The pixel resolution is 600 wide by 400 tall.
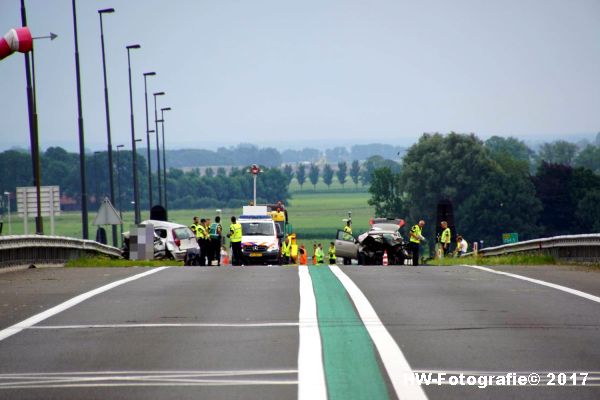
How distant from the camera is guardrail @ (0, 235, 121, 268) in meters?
28.8

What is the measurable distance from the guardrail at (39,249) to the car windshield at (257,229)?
40.1ft

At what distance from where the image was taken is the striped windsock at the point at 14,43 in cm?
2075

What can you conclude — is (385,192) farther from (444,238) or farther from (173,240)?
(444,238)

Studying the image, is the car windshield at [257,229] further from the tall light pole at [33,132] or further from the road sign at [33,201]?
the tall light pole at [33,132]

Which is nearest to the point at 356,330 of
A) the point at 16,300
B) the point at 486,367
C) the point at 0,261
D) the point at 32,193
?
the point at 486,367

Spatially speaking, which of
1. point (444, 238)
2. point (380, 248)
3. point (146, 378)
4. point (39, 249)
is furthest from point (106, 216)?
point (146, 378)

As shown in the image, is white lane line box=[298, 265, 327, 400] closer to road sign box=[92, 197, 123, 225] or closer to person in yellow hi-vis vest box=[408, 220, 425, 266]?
person in yellow hi-vis vest box=[408, 220, 425, 266]

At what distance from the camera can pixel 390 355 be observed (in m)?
12.8

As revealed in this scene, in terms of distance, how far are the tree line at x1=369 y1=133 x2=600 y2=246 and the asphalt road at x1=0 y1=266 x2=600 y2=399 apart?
138 m

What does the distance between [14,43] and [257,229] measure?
3455 cm

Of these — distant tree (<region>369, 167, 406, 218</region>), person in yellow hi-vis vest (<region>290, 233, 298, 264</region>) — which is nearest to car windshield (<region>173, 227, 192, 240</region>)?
person in yellow hi-vis vest (<region>290, 233, 298, 264</region>)

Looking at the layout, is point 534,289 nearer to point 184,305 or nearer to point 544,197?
point 184,305

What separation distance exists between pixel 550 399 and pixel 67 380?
12.6 feet

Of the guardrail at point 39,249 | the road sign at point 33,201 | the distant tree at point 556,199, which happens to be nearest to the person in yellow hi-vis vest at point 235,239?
the guardrail at point 39,249
